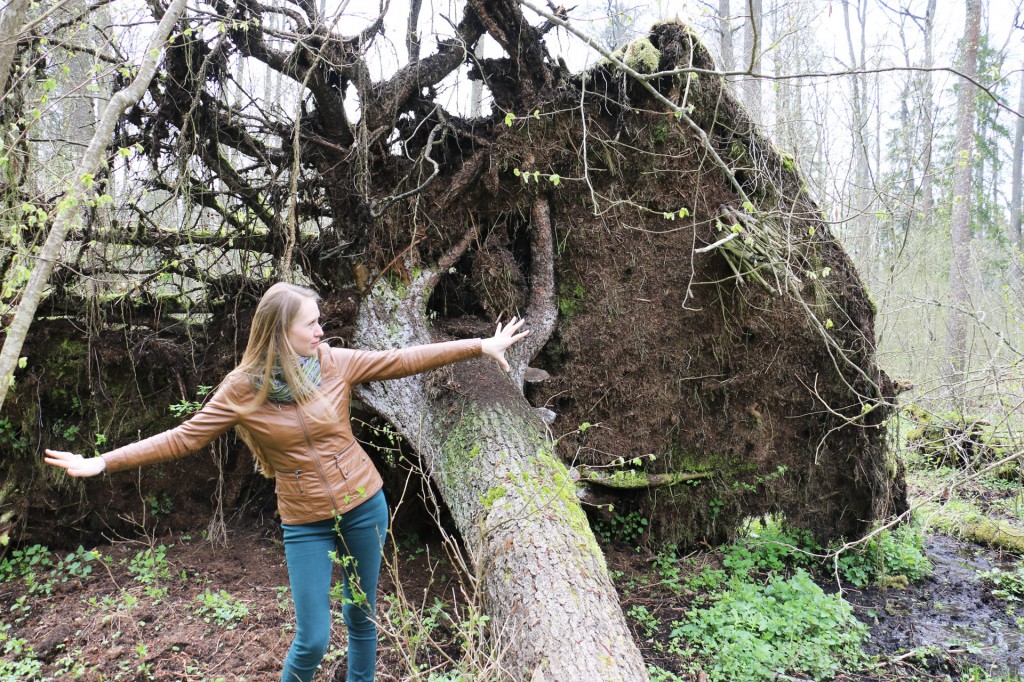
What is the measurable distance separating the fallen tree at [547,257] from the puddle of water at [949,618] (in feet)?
2.50

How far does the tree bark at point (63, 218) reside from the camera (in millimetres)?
3135

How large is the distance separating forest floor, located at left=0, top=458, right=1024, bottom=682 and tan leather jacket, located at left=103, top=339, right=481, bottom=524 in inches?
33.3

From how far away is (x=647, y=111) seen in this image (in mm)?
5137

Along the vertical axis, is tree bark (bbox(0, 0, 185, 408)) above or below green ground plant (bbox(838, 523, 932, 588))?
above

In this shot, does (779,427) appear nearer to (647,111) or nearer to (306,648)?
(647,111)

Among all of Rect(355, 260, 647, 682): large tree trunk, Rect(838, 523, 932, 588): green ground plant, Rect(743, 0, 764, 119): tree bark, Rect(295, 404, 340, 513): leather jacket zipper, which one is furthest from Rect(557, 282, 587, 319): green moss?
Rect(838, 523, 932, 588): green ground plant

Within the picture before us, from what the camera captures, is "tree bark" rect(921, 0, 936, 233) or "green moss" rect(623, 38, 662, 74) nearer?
"green moss" rect(623, 38, 662, 74)

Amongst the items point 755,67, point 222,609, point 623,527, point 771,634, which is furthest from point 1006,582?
point 222,609

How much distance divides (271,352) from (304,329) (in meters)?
0.17

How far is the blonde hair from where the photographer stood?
264cm

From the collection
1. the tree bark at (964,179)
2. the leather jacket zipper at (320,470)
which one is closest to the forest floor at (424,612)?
the leather jacket zipper at (320,470)

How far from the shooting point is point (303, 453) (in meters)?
2.71

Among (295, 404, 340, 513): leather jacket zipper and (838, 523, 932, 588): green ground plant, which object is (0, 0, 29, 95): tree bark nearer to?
(295, 404, 340, 513): leather jacket zipper

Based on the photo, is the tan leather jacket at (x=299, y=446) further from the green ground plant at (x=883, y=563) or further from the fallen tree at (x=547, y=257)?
the green ground plant at (x=883, y=563)
